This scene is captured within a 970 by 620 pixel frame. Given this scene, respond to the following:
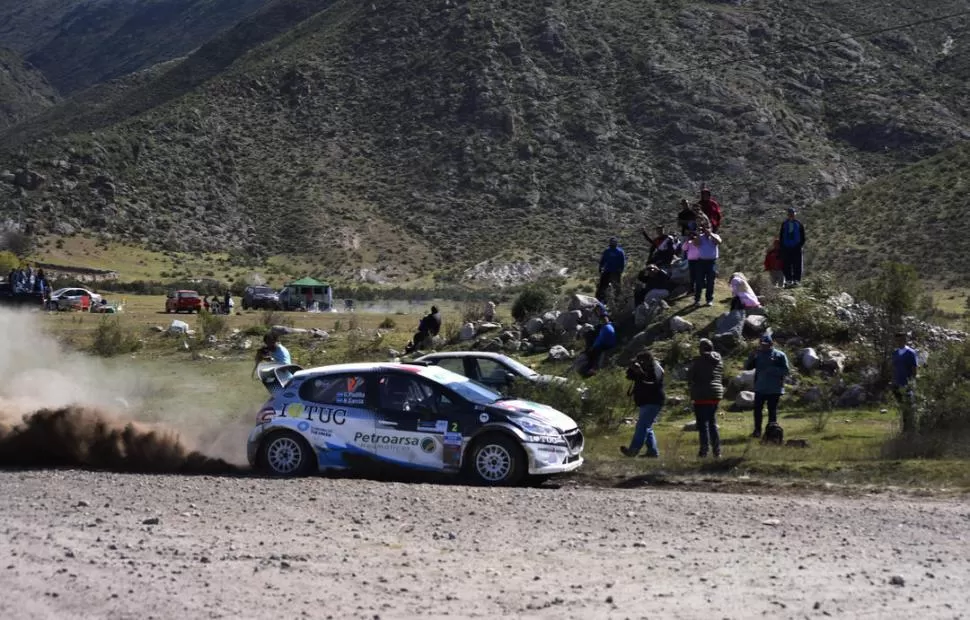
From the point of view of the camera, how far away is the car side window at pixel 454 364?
19406 millimetres

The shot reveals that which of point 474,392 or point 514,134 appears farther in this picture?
point 514,134

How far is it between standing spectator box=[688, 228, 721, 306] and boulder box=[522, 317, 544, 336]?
14.5 feet

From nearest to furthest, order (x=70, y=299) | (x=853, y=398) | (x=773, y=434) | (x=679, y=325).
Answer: (x=773, y=434) → (x=853, y=398) → (x=679, y=325) → (x=70, y=299)

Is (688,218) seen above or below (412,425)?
above

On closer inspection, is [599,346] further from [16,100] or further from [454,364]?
[16,100]

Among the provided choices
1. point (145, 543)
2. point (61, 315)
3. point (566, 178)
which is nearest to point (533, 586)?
point (145, 543)

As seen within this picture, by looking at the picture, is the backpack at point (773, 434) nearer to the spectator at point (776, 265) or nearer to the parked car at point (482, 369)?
the parked car at point (482, 369)

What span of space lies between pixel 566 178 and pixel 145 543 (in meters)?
72.7

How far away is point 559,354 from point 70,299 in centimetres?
3248

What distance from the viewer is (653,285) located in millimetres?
26047

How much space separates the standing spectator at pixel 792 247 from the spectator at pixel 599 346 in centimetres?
601

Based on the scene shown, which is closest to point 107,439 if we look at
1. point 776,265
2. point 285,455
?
point 285,455

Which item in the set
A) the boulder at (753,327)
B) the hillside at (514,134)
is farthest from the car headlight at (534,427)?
the hillside at (514,134)

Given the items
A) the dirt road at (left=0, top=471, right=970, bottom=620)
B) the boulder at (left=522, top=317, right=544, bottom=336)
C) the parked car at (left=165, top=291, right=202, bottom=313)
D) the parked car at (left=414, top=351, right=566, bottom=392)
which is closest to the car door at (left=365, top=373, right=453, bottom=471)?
the dirt road at (left=0, top=471, right=970, bottom=620)
